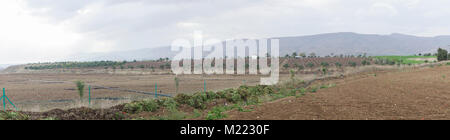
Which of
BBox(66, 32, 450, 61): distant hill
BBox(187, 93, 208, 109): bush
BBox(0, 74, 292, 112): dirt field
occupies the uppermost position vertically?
BBox(66, 32, 450, 61): distant hill

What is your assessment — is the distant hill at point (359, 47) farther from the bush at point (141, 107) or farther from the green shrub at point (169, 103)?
the bush at point (141, 107)

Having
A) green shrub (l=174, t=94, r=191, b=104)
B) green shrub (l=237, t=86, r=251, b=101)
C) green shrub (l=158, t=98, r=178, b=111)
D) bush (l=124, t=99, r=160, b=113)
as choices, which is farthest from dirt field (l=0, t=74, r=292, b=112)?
green shrub (l=237, t=86, r=251, b=101)

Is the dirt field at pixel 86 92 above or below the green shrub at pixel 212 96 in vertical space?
below

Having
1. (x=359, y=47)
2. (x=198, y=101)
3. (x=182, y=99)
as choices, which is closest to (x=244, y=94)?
(x=198, y=101)

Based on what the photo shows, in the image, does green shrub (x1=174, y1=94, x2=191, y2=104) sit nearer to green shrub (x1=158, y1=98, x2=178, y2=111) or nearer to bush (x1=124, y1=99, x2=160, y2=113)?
green shrub (x1=158, y1=98, x2=178, y2=111)

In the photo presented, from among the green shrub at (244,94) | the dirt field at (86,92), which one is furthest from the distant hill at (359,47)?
the green shrub at (244,94)

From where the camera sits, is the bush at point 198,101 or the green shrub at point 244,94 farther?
the green shrub at point 244,94

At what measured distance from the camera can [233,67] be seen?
187 ft

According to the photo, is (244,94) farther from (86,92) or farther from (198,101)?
(86,92)

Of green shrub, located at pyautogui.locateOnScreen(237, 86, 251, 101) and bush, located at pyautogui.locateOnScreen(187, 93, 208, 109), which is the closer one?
bush, located at pyautogui.locateOnScreen(187, 93, 208, 109)

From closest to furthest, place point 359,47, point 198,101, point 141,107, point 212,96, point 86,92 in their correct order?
point 141,107 → point 198,101 → point 212,96 → point 86,92 → point 359,47

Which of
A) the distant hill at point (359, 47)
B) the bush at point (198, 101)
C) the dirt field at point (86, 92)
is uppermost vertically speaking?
the distant hill at point (359, 47)

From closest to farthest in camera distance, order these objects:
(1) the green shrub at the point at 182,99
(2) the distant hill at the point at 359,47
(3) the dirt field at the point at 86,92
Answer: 1. (1) the green shrub at the point at 182,99
2. (3) the dirt field at the point at 86,92
3. (2) the distant hill at the point at 359,47
